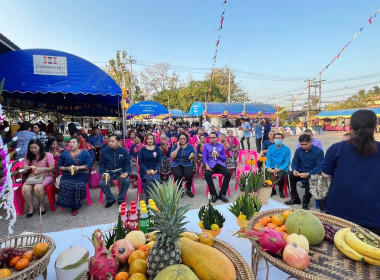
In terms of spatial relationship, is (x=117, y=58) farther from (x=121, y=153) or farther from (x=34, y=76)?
(x=121, y=153)

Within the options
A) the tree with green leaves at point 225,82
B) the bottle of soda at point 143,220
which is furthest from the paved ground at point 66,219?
the tree with green leaves at point 225,82

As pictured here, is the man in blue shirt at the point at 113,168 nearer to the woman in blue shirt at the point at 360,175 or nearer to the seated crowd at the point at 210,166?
the seated crowd at the point at 210,166

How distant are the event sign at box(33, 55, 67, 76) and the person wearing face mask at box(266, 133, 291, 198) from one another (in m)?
5.81

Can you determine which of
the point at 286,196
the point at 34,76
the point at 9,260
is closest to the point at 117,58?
the point at 34,76

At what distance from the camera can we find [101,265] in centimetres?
117

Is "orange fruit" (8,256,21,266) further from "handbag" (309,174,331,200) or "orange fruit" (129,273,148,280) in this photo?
"handbag" (309,174,331,200)

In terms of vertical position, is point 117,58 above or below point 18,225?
above

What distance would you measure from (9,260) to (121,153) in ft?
10.5

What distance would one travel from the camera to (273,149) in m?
5.24

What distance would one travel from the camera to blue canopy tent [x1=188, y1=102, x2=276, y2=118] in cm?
1892

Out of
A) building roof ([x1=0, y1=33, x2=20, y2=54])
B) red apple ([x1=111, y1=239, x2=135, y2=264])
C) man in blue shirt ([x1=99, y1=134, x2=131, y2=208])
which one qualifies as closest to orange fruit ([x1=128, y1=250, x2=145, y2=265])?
red apple ([x1=111, y1=239, x2=135, y2=264])

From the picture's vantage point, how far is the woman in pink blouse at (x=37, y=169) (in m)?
3.98

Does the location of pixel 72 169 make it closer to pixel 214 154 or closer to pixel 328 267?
pixel 214 154

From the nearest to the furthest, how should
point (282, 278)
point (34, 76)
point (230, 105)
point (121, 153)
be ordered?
point (282, 278), point (121, 153), point (34, 76), point (230, 105)
